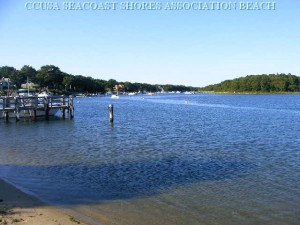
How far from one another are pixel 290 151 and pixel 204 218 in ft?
43.9

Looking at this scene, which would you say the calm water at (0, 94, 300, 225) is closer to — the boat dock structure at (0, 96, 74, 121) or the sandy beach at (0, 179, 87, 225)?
the sandy beach at (0, 179, 87, 225)

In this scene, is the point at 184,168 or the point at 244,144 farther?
the point at 244,144

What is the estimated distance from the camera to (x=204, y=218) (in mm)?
10344

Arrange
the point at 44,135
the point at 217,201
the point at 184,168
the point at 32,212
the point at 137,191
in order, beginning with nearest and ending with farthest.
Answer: the point at 32,212 → the point at 217,201 → the point at 137,191 → the point at 184,168 → the point at 44,135

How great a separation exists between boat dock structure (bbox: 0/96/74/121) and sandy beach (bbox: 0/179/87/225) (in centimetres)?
3283

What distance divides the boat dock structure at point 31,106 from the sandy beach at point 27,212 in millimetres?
32832

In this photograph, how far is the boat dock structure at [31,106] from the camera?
4256 cm

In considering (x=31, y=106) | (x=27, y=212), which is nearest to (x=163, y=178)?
(x=27, y=212)

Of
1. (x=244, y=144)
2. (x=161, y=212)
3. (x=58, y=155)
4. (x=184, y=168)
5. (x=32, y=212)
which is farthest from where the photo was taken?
(x=244, y=144)

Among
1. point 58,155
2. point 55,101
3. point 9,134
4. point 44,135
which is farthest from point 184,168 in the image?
point 55,101

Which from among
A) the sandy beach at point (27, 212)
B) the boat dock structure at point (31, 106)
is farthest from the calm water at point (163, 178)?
the boat dock structure at point (31, 106)

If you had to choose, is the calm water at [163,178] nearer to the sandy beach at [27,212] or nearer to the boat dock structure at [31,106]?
the sandy beach at [27,212]

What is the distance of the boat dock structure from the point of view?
42.6m

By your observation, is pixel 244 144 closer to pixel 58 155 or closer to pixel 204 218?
pixel 58 155
